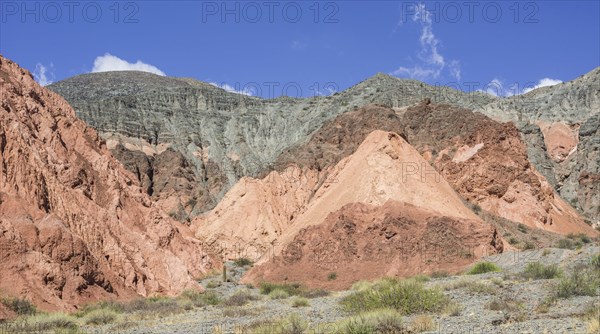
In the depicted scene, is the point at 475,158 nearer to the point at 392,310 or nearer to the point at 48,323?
the point at 392,310

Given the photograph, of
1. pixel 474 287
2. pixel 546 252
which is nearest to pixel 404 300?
pixel 474 287

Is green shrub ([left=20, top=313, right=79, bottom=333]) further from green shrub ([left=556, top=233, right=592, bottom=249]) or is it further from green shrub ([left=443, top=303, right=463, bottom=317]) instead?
green shrub ([left=556, top=233, right=592, bottom=249])

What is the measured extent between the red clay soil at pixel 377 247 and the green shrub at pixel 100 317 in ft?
46.3

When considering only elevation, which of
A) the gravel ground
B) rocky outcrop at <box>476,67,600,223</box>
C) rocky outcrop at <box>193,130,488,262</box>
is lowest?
the gravel ground

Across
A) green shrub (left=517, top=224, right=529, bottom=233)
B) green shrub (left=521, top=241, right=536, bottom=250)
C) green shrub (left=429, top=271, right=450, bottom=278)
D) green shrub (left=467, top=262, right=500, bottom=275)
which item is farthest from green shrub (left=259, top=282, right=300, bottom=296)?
green shrub (left=517, top=224, right=529, bottom=233)

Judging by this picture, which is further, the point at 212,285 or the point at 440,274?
the point at 212,285

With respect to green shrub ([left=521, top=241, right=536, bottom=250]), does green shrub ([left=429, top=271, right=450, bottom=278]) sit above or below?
below

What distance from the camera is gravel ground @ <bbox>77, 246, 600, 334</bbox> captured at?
13562 mm

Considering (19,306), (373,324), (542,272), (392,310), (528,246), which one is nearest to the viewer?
(373,324)

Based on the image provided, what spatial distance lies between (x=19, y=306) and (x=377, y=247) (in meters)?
18.8

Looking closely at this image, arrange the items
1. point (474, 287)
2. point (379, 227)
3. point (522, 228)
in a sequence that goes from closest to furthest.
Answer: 1. point (474, 287)
2. point (379, 227)
3. point (522, 228)

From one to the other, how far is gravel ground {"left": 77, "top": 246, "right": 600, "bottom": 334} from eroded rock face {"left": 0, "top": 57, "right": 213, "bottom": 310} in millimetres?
5892

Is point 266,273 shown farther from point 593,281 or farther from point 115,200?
point 593,281

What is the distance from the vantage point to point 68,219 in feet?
97.1
